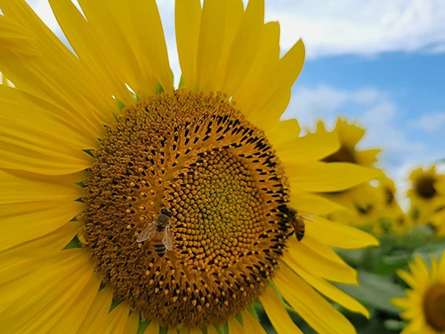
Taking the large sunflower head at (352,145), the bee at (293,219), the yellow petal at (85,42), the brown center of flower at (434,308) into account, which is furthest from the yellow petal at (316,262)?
the large sunflower head at (352,145)

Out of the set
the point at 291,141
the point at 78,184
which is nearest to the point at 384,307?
the point at 291,141

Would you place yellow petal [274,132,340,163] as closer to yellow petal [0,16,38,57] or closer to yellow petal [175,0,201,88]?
yellow petal [175,0,201,88]

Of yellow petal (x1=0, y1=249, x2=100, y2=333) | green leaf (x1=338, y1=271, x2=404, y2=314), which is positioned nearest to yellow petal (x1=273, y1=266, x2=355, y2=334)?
yellow petal (x1=0, y1=249, x2=100, y2=333)

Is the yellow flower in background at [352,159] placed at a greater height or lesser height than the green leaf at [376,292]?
greater

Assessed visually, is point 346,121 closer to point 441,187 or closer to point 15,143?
point 441,187

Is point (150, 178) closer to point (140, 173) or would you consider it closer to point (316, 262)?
point (140, 173)

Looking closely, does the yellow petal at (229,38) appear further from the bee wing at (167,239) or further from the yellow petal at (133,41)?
the bee wing at (167,239)
